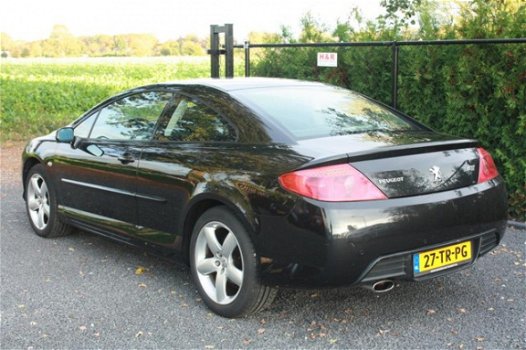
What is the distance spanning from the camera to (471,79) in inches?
260

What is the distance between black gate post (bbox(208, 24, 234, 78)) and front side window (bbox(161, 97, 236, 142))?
16.7ft

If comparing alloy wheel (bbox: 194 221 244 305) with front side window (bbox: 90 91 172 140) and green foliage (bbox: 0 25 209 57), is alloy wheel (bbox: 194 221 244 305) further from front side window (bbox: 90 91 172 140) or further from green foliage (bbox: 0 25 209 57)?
green foliage (bbox: 0 25 209 57)

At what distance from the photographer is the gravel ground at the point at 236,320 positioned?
376 cm

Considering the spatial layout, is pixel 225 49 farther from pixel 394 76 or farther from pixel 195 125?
pixel 195 125

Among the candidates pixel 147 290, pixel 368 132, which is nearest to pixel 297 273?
pixel 368 132

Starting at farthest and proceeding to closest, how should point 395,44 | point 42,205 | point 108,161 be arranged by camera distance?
point 395,44 → point 42,205 → point 108,161

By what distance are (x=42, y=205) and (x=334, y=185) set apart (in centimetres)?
364

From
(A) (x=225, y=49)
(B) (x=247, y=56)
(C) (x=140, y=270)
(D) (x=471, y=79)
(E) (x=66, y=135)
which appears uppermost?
(A) (x=225, y=49)

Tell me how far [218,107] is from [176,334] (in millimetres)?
1537

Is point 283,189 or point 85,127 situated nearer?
point 283,189

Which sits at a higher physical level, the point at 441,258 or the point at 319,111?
the point at 319,111

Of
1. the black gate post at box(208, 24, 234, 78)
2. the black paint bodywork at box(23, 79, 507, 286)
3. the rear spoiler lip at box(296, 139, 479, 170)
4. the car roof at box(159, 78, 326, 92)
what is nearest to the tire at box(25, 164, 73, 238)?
the black paint bodywork at box(23, 79, 507, 286)

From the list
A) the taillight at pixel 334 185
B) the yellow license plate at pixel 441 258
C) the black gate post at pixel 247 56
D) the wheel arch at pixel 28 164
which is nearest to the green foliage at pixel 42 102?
the black gate post at pixel 247 56

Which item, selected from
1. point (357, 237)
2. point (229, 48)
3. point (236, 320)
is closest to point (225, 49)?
point (229, 48)
